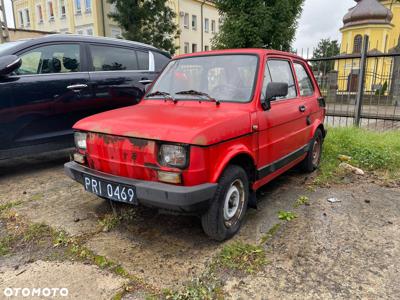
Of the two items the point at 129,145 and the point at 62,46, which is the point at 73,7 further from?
the point at 129,145

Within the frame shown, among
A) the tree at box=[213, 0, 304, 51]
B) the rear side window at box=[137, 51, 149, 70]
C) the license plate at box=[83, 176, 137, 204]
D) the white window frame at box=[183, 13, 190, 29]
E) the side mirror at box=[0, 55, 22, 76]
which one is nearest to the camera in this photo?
the license plate at box=[83, 176, 137, 204]

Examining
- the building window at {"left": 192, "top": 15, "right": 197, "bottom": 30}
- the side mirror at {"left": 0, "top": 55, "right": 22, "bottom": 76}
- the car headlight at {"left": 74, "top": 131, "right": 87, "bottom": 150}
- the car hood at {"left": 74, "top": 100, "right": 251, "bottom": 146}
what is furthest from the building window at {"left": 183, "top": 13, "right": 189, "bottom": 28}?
the car headlight at {"left": 74, "top": 131, "right": 87, "bottom": 150}

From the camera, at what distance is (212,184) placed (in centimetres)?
261

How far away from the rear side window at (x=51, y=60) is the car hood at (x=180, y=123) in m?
1.91

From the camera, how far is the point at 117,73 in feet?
18.0

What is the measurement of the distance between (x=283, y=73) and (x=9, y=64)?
3518 mm

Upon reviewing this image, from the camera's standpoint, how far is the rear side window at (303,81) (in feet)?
14.9

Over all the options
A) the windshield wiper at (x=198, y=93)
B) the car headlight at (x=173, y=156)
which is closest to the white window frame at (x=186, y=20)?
the windshield wiper at (x=198, y=93)

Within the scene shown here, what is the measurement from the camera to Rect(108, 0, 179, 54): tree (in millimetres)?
21562

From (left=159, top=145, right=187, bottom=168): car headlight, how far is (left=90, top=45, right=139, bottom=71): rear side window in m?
3.27

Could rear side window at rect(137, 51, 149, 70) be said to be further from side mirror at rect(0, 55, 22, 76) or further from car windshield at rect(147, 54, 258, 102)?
side mirror at rect(0, 55, 22, 76)

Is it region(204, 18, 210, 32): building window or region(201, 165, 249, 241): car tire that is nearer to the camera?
region(201, 165, 249, 241): car tire

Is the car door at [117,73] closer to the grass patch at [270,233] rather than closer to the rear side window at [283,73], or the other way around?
the rear side window at [283,73]

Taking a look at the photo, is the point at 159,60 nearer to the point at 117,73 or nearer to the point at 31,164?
the point at 117,73
